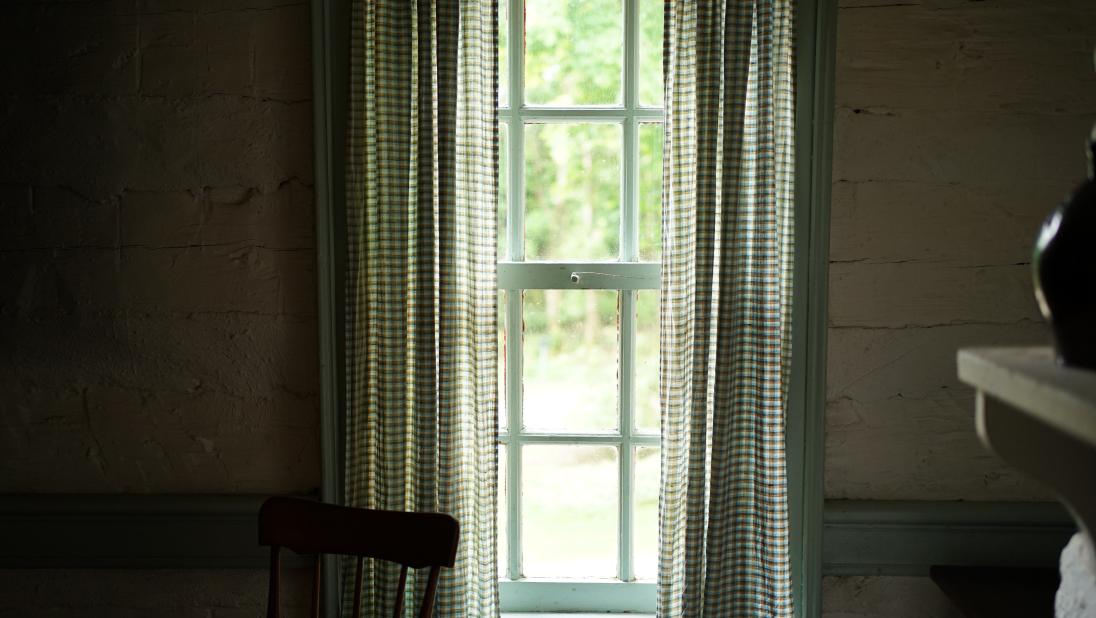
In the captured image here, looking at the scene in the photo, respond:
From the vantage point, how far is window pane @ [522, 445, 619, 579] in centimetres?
212

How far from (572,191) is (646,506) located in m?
0.86

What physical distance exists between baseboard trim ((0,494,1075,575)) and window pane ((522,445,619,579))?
1.82 ft

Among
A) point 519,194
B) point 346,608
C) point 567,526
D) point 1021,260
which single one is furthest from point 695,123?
point 346,608

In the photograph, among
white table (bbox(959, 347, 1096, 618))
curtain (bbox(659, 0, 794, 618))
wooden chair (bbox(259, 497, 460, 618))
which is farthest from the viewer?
curtain (bbox(659, 0, 794, 618))

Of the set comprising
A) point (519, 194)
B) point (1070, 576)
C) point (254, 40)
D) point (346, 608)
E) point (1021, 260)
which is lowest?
point (346, 608)

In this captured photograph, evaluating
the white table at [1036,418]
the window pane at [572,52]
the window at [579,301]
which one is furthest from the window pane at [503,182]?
the white table at [1036,418]

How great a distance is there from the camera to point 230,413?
2027 millimetres

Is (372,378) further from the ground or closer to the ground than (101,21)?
closer to the ground

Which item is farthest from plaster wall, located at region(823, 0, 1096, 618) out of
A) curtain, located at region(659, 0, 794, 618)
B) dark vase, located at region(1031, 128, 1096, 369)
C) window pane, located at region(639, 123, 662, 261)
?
dark vase, located at region(1031, 128, 1096, 369)

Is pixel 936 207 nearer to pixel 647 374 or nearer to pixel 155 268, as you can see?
pixel 647 374

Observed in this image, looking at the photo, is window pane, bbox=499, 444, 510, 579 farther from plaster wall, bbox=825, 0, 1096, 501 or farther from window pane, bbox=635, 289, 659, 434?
plaster wall, bbox=825, 0, 1096, 501

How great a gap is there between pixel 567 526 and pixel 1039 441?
4.88ft

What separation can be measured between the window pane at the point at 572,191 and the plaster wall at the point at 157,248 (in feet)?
1.88

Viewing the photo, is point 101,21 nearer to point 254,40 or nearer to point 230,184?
point 254,40
